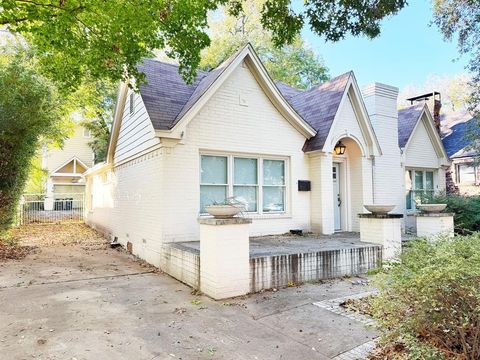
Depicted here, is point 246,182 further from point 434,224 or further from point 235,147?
point 434,224

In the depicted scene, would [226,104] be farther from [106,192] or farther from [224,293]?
[106,192]

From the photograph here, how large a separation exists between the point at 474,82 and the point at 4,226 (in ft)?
65.3

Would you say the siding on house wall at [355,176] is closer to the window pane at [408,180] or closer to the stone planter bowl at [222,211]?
the window pane at [408,180]

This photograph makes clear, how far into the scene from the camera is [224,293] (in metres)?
5.81

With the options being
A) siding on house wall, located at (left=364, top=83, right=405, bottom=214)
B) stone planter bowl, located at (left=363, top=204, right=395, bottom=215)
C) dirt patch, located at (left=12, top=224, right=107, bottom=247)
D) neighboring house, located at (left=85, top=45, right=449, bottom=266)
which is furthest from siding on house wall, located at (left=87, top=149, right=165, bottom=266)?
siding on house wall, located at (left=364, top=83, right=405, bottom=214)

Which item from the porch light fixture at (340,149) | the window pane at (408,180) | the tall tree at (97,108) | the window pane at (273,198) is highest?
the tall tree at (97,108)

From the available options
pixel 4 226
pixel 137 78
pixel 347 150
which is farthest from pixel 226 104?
pixel 4 226

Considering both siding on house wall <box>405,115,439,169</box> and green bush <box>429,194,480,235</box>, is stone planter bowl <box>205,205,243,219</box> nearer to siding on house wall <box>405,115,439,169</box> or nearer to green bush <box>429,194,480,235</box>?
green bush <box>429,194,480,235</box>

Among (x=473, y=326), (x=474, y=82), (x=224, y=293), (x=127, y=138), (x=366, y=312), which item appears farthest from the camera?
(x=474, y=82)

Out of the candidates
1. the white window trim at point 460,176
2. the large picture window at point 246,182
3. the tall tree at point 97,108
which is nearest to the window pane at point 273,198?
the large picture window at point 246,182

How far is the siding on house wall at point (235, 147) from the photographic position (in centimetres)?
826

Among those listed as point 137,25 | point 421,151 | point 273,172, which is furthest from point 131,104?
point 421,151

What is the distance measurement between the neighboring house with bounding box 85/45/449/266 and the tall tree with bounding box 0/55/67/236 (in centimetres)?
279

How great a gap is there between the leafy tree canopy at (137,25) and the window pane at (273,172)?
341 cm
